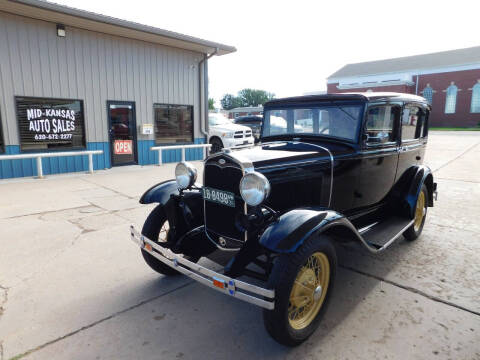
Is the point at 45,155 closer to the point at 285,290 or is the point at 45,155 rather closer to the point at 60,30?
the point at 60,30

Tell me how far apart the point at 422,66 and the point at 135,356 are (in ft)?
153

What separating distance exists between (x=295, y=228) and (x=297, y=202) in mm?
759

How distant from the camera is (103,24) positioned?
25.4 feet

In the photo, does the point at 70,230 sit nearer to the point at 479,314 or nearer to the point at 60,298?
the point at 60,298

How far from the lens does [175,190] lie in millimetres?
3125

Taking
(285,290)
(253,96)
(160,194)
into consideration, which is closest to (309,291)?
(285,290)

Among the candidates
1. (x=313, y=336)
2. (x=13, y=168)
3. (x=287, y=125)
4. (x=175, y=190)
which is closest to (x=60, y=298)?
(x=175, y=190)

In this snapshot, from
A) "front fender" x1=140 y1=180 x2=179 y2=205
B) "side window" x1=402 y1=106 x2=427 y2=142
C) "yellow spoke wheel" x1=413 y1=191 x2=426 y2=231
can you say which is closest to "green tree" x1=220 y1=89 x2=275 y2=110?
"side window" x1=402 y1=106 x2=427 y2=142

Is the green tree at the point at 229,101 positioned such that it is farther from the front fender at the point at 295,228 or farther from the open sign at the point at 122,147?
the front fender at the point at 295,228

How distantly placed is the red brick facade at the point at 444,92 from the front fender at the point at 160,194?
37444 mm

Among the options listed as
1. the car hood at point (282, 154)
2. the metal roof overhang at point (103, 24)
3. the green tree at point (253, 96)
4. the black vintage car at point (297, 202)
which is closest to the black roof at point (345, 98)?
the black vintage car at point (297, 202)

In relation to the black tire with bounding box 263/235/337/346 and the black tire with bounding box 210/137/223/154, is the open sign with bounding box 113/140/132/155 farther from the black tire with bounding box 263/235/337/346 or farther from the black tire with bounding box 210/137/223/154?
the black tire with bounding box 263/235/337/346

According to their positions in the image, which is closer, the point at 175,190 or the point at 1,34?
the point at 175,190

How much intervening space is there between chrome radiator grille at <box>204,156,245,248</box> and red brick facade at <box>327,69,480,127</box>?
37.6m
